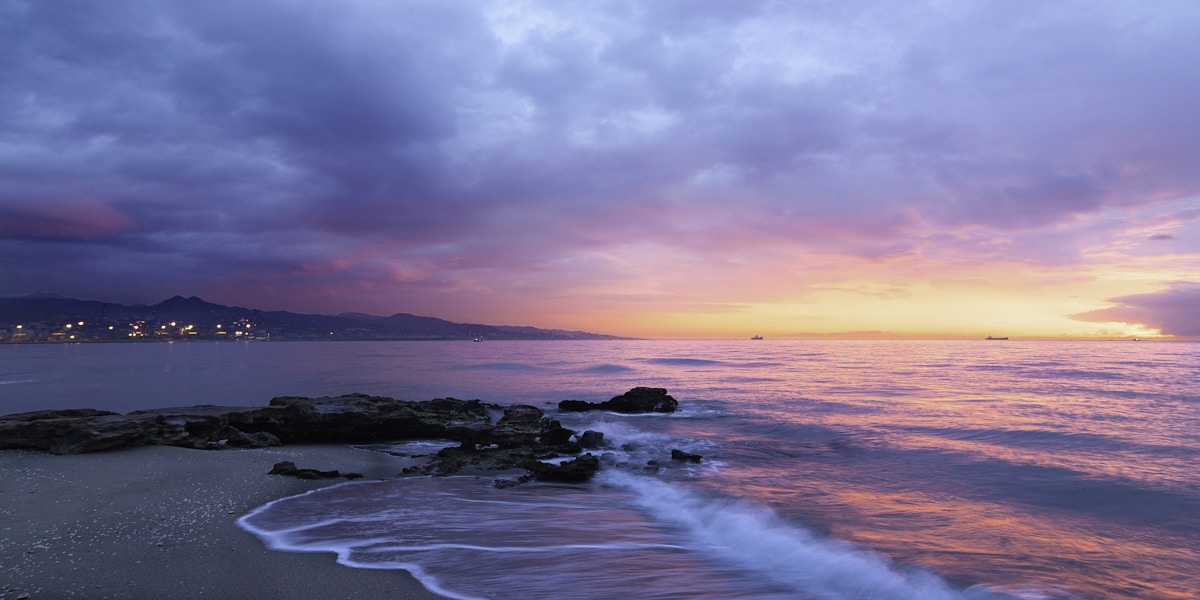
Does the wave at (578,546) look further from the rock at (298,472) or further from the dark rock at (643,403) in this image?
the dark rock at (643,403)

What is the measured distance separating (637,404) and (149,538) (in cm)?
2041

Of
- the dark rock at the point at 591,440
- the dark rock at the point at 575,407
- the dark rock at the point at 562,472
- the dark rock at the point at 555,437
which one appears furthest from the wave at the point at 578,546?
the dark rock at the point at 575,407

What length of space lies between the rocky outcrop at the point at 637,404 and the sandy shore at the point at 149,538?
1658cm

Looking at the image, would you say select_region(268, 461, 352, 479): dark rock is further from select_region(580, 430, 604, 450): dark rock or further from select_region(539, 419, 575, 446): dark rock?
select_region(580, 430, 604, 450): dark rock

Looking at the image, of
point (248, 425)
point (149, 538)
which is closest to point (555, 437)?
point (248, 425)

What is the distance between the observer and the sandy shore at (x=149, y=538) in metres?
5.28

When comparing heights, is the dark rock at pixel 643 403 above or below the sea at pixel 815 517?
below

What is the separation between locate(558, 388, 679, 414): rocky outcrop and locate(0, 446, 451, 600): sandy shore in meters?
16.6

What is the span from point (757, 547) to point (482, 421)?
11.6 metres

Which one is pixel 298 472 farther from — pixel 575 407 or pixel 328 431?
pixel 575 407

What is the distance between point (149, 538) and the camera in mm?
6488

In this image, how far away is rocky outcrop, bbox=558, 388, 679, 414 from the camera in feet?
83.6

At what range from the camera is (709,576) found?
6.80m

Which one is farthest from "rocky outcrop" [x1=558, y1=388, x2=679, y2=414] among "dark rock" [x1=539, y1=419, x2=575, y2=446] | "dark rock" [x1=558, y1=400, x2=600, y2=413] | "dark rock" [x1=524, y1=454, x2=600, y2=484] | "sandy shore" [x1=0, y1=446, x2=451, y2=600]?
"sandy shore" [x1=0, y1=446, x2=451, y2=600]
